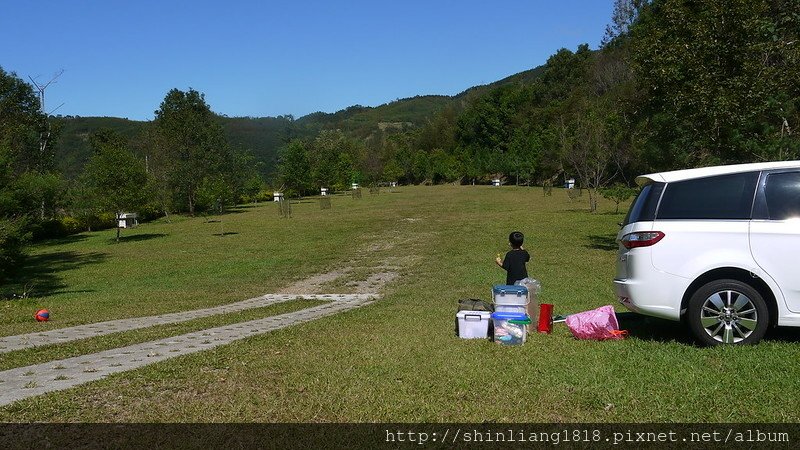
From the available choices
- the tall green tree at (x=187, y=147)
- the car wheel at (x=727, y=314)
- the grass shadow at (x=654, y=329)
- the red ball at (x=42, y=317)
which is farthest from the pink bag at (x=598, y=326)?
the tall green tree at (x=187, y=147)

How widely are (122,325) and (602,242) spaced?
20.1 meters

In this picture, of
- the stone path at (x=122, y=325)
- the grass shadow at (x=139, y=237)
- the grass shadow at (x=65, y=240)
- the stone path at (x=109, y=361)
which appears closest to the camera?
the stone path at (x=109, y=361)

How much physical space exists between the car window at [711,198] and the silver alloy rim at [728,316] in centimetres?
89

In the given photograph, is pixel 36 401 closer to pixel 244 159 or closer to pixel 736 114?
pixel 736 114

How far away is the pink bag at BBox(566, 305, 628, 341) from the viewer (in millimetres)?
7309

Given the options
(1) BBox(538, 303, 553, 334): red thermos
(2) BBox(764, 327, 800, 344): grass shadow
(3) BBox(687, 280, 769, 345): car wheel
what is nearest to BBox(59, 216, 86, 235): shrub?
(1) BBox(538, 303, 553, 334): red thermos

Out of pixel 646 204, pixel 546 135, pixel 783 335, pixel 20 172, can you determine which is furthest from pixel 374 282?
pixel 546 135

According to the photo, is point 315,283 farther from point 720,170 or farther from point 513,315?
point 720,170

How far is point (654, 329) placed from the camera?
7.89 m

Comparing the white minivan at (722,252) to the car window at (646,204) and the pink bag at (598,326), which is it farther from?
the pink bag at (598,326)

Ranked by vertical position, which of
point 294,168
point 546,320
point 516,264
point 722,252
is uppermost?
point 294,168

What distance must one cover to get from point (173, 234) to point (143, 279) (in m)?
19.2

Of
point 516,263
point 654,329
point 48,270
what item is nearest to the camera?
point 654,329

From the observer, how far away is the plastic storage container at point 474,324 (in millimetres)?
7379
